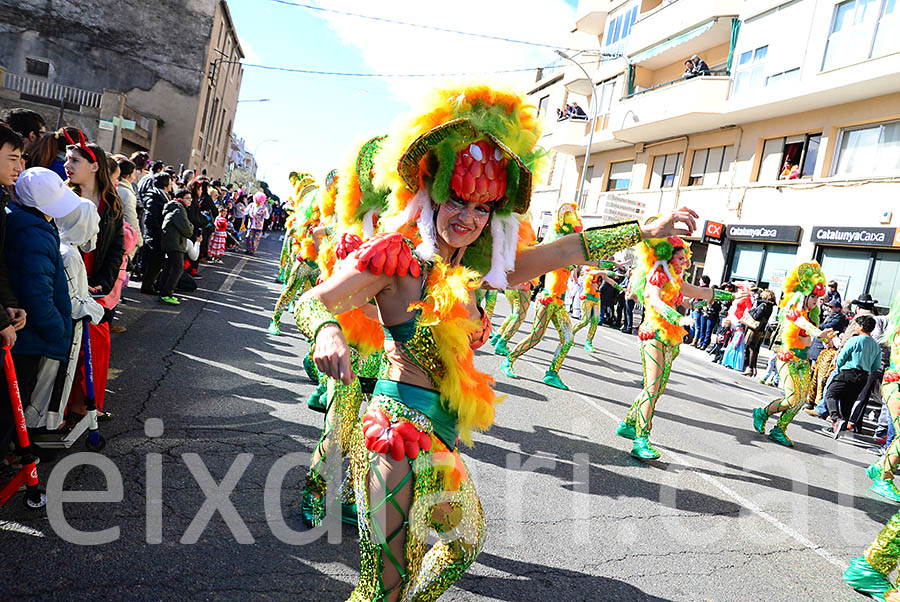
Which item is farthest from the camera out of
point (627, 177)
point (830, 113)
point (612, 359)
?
point (627, 177)

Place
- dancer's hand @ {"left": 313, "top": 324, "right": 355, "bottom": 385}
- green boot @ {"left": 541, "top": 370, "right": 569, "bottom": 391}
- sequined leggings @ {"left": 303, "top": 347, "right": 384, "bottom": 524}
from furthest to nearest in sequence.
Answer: green boot @ {"left": 541, "top": 370, "right": 569, "bottom": 391}, sequined leggings @ {"left": 303, "top": 347, "right": 384, "bottom": 524}, dancer's hand @ {"left": 313, "top": 324, "right": 355, "bottom": 385}

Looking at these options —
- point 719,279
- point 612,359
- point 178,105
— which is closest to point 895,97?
point 719,279

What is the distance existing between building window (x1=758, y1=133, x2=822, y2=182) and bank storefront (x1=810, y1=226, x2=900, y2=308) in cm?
214

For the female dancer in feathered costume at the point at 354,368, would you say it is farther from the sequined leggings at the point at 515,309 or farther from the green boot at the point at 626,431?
the sequined leggings at the point at 515,309

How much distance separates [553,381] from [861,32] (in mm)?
13261

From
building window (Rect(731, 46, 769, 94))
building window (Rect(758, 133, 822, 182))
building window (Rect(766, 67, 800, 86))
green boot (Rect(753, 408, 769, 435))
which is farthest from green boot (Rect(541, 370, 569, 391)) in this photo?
building window (Rect(731, 46, 769, 94))

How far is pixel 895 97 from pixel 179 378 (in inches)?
664

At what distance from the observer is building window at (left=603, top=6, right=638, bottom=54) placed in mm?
26359

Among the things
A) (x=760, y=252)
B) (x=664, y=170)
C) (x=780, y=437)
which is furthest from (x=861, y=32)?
(x=780, y=437)

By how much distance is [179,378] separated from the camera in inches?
218

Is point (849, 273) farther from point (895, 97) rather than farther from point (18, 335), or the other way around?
point (18, 335)

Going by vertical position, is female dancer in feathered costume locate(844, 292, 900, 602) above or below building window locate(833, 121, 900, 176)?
below

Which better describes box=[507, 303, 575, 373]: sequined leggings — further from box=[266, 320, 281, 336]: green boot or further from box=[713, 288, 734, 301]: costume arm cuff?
box=[713, 288, 734, 301]: costume arm cuff

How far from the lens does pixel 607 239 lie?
271 centimetres
